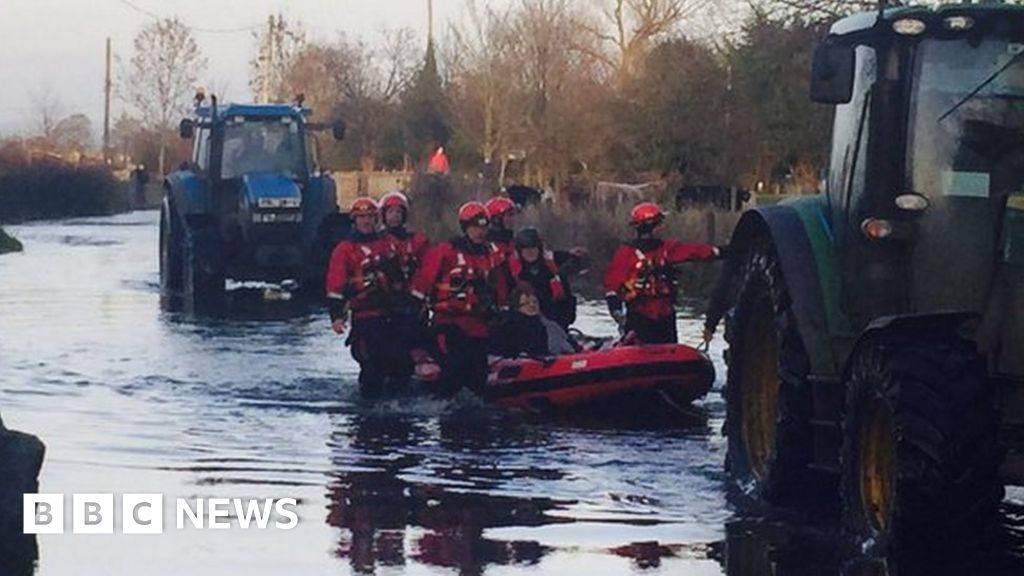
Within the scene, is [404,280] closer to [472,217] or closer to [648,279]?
[472,217]

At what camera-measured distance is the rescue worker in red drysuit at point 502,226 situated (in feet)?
60.0

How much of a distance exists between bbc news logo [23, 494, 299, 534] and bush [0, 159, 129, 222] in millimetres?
60116

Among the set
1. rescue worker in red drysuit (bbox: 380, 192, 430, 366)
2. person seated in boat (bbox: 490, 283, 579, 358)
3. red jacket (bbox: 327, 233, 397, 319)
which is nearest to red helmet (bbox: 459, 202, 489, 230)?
rescue worker in red drysuit (bbox: 380, 192, 430, 366)

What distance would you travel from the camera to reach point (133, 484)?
516 inches

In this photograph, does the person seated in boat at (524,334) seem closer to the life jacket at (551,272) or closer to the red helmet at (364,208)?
the life jacket at (551,272)

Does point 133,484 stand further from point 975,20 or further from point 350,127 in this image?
point 350,127

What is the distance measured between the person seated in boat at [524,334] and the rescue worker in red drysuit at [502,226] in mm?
389

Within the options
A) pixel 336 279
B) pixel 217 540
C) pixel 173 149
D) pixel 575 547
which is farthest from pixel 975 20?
pixel 173 149

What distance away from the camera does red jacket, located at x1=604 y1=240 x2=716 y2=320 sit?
56.5 ft

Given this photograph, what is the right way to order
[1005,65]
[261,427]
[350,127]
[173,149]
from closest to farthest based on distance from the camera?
1. [1005,65]
2. [261,427]
3. [350,127]
4. [173,149]

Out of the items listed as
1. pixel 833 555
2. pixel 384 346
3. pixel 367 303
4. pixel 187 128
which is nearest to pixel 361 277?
pixel 367 303

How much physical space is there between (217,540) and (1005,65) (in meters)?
4.13

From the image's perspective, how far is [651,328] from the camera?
1736cm

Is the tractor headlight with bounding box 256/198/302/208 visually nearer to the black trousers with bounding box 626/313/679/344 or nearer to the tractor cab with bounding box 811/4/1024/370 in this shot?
the black trousers with bounding box 626/313/679/344
